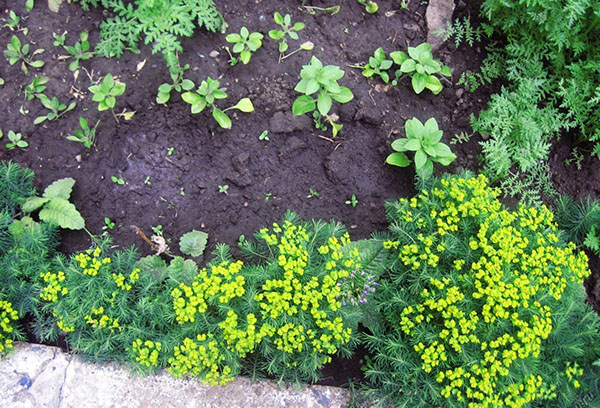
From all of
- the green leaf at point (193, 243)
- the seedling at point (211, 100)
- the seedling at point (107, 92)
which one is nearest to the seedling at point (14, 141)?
the seedling at point (107, 92)

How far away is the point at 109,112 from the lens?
340cm

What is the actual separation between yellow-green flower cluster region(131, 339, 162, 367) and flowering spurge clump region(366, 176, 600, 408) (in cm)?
127

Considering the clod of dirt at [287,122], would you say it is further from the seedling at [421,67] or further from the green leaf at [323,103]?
the seedling at [421,67]

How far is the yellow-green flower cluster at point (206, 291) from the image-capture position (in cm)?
265

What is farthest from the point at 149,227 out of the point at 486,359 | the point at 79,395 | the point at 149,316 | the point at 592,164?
the point at 592,164

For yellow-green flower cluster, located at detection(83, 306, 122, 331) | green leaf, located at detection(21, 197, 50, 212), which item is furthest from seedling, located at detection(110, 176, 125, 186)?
yellow-green flower cluster, located at detection(83, 306, 122, 331)

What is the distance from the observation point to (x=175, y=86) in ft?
11.0

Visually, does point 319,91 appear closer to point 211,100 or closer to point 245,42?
point 245,42

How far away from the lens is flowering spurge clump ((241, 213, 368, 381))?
265 centimetres

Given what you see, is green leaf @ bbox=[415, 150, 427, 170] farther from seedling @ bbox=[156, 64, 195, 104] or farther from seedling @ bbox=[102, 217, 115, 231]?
seedling @ bbox=[102, 217, 115, 231]

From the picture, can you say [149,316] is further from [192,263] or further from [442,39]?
[442,39]

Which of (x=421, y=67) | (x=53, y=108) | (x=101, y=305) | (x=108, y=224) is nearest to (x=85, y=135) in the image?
(x=53, y=108)

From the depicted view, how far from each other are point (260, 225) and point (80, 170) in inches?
52.9

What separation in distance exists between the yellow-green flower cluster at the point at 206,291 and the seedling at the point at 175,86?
4.42 ft
